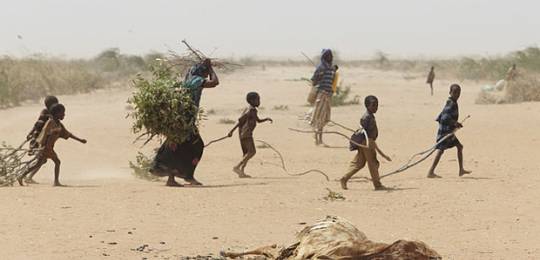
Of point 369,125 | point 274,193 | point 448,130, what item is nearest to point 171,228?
point 274,193

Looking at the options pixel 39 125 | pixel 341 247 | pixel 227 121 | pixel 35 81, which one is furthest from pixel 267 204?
pixel 35 81

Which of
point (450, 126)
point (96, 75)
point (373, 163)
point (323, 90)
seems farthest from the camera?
point (96, 75)

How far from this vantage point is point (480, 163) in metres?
17.7

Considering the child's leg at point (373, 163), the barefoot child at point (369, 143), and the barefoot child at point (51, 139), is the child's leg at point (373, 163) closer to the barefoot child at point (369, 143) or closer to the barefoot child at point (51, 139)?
the barefoot child at point (369, 143)

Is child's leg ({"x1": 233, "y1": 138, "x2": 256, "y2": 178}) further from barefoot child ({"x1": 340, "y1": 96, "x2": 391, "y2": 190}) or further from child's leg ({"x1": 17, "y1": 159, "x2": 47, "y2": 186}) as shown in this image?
child's leg ({"x1": 17, "y1": 159, "x2": 47, "y2": 186})

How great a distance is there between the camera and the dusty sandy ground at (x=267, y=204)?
395 inches

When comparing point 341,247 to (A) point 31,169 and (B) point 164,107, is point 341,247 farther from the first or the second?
(A) point 31,169

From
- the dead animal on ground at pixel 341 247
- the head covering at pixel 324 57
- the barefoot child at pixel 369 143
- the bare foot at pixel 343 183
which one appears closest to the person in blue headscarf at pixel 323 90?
the head covering at pixel 324 57

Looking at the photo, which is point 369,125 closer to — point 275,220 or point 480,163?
point 275,220

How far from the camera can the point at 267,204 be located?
12.6 m

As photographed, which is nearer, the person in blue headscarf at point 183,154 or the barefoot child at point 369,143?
the barefoot child at point 369,143

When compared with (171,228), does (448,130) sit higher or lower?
higher

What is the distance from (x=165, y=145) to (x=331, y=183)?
2.53 m

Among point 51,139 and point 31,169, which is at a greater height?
point 51,139
